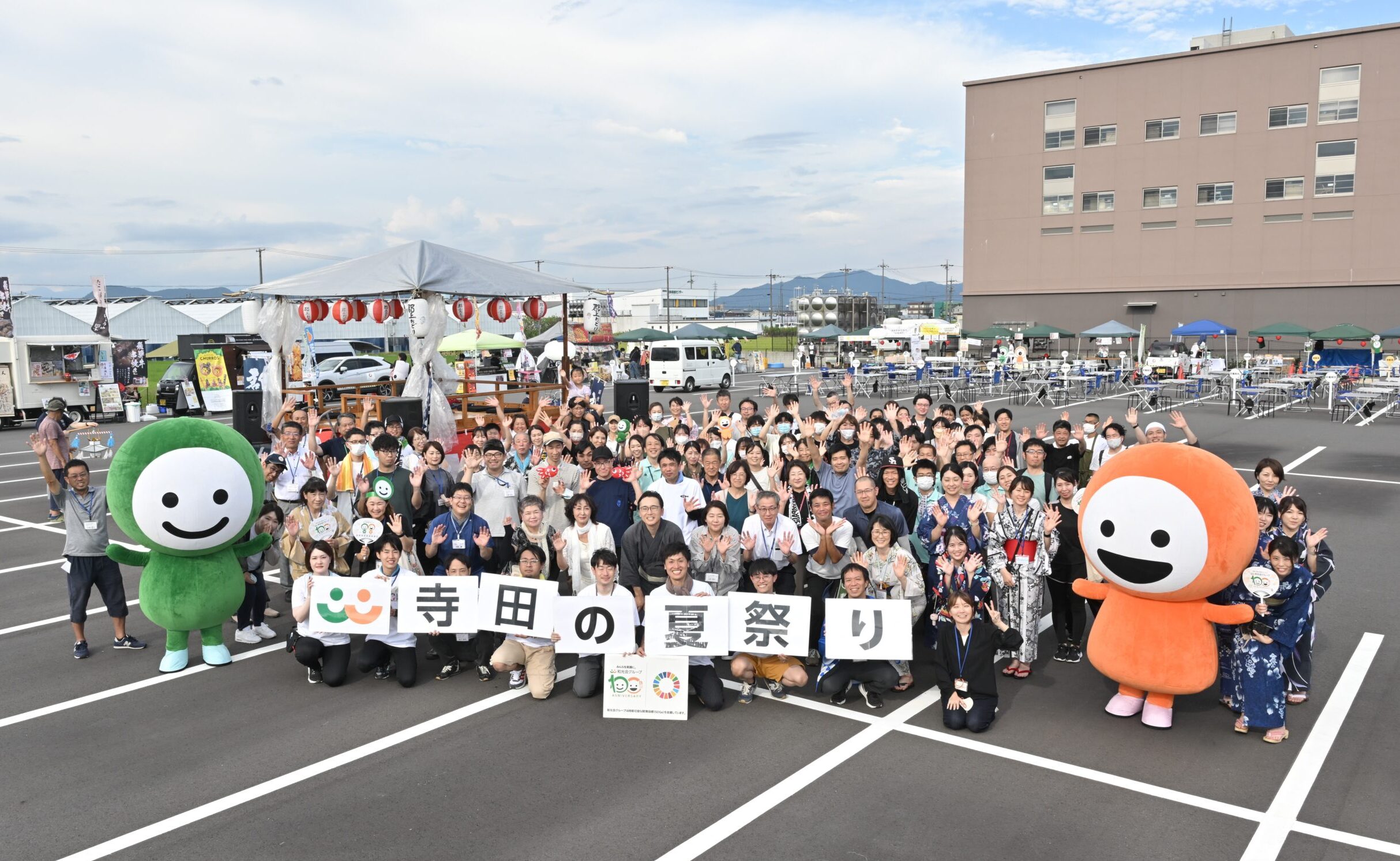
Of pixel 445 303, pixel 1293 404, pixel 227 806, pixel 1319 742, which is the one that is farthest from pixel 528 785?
pixel 1293 404

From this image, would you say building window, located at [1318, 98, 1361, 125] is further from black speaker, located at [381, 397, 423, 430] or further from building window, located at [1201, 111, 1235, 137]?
black speaker, located at [381, 397, 423, 430]

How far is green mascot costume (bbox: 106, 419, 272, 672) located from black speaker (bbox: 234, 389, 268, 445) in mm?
10087

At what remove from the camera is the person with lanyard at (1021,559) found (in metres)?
6.80

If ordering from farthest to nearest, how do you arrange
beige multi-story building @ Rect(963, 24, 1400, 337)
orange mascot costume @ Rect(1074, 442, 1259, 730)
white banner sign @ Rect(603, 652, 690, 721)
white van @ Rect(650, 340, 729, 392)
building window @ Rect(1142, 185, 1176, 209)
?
1. building window @ Rect(1142, 185, 1176, 209)
2. beige multi-story building @ Rect(963, 24, 1400, 337)
3. white van @ Rect(650, 340, 729, 392)
4. white banner sign @ Rect(603, 652, 690, 721)
5. orange mascot costume @ Rect(1074, 442, 1259, 730)

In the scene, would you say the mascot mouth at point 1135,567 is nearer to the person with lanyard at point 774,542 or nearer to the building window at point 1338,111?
the person with lanyard at point 774,542

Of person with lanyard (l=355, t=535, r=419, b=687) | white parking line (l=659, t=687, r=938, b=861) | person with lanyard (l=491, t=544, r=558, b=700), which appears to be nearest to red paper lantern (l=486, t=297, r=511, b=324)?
person with lanyard (l=355, t=535, r=419, b=687)

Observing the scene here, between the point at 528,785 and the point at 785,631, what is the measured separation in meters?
2.10

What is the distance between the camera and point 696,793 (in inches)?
211

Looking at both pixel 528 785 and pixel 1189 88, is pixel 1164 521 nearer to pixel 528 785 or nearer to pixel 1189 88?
pixel 528 785

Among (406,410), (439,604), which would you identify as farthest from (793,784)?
(406,410)

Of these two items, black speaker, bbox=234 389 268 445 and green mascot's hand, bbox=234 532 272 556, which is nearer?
green mascot's hand, bbox=234 532 272 556

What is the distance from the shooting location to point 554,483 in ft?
27.9

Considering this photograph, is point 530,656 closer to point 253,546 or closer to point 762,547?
point 762,547

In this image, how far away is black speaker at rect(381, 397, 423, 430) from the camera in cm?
1362
